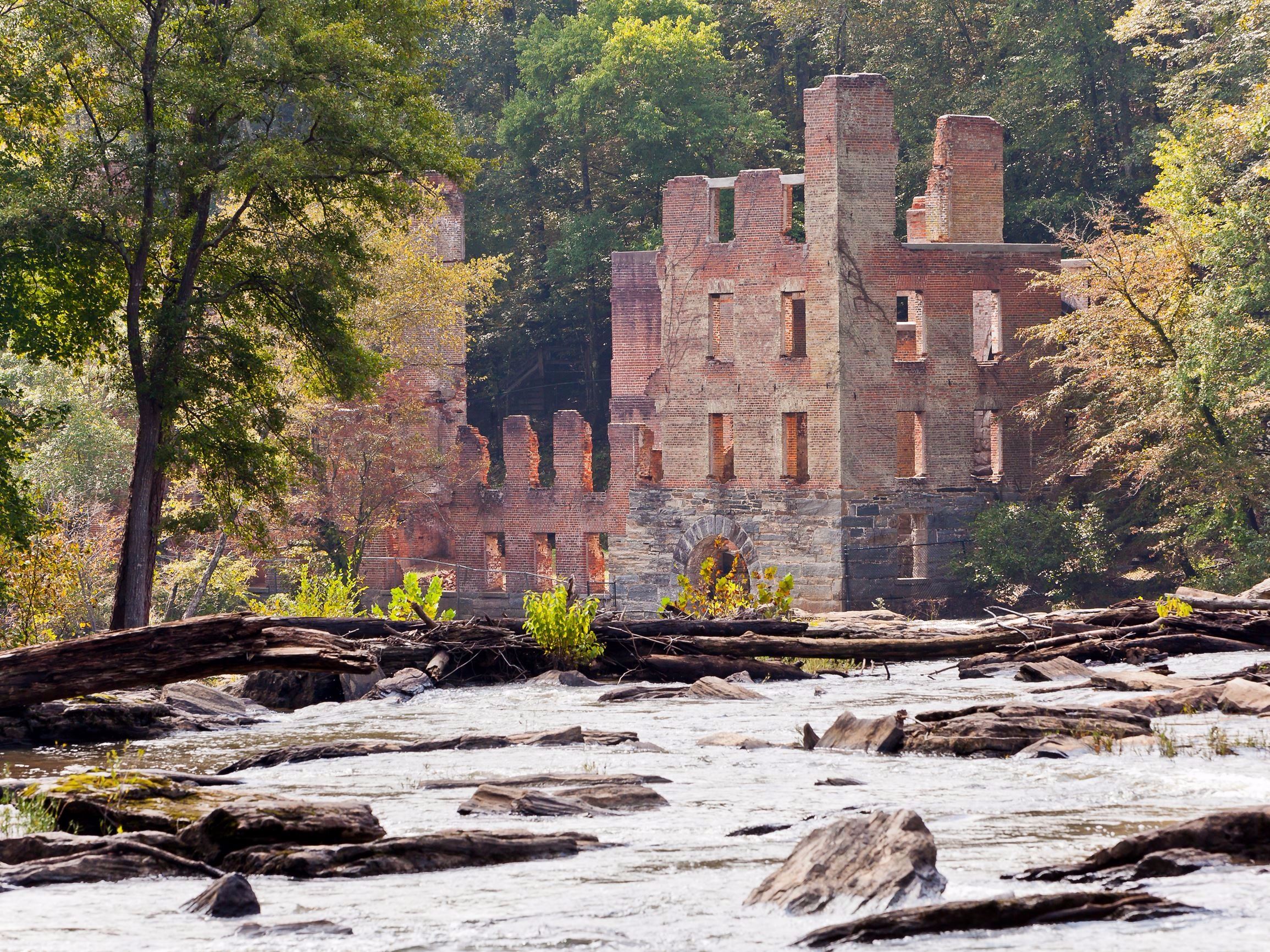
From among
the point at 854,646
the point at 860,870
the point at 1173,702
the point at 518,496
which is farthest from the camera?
the point at 518,496

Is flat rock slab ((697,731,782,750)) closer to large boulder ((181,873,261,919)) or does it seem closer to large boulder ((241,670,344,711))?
large boulder ((241,670,344,711))

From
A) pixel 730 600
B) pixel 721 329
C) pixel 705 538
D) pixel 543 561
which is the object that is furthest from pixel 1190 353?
pixel 543 561

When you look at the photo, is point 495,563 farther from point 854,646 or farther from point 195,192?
point 854,646

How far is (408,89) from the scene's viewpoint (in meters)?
21.7

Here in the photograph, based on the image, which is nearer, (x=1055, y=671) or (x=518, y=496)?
(x=1055, y=671)

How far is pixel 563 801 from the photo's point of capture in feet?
34.0

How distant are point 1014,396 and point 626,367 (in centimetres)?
1175

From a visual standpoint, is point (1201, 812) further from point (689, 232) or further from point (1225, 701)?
point (689, 232)

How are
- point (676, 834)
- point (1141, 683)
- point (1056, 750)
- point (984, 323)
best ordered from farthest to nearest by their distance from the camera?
point (984, 323)
point (1141, 683)
point (1056, 750)
point (676, 834)

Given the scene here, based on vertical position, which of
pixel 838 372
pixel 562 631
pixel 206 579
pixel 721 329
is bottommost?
pixel 562 631

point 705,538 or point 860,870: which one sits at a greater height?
point 705,538

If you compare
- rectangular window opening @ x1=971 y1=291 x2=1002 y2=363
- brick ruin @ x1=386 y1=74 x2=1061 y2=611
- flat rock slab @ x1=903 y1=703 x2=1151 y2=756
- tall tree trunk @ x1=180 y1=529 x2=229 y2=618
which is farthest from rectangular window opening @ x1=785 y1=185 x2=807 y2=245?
flat rock slab @ x1=903 y1=703 x2=1151 y2=756

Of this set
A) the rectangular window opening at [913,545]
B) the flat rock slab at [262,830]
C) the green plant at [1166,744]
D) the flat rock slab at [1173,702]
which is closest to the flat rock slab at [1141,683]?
the flat rock slab at [1173,702]

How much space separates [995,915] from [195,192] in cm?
1578
